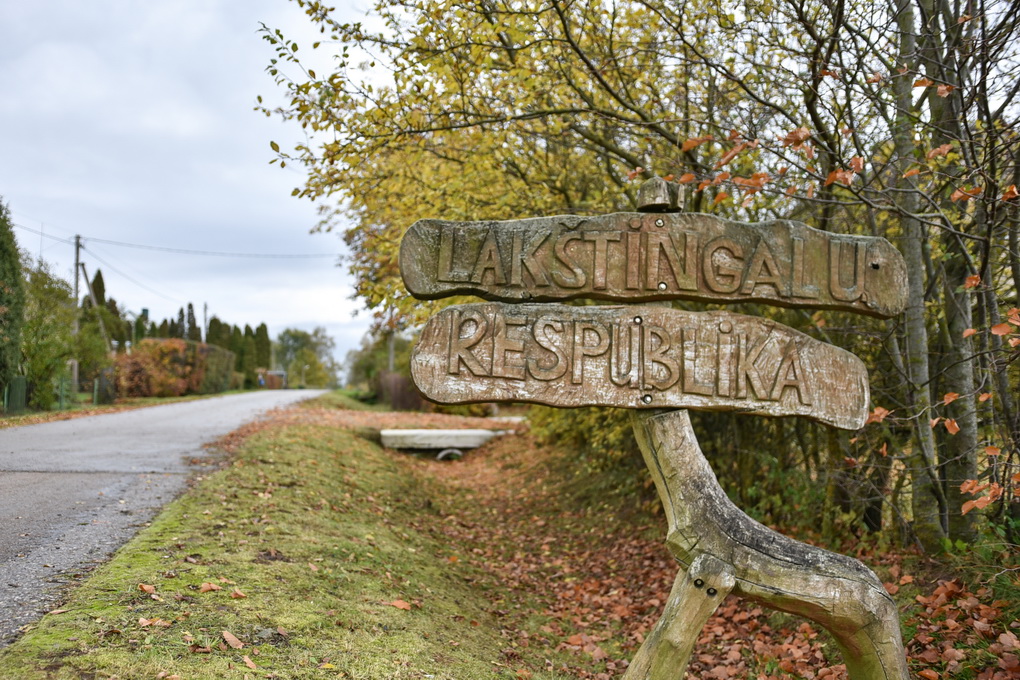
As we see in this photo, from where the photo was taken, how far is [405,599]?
4758mm

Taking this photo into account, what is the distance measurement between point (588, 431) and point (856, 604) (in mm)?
6868

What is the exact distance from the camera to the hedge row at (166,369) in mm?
21250

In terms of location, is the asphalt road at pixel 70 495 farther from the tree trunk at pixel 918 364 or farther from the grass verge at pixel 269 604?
the tree trunk at pixel 918 364

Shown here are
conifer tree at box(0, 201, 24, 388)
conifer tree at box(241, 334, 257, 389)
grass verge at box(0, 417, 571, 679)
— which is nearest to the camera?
grass verge at box(0, 417, 571, 679)

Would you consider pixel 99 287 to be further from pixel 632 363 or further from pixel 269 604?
pixel 632 363

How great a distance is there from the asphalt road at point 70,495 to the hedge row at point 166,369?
452 inches

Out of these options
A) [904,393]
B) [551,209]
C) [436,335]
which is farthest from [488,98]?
[904,393]

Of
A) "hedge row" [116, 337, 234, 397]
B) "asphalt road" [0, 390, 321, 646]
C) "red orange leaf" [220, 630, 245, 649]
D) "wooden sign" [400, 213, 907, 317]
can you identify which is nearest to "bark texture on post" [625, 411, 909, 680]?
"wooden sign" [400, 213, 907, 317]

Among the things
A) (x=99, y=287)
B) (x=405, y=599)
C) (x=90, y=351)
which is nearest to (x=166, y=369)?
(x=90, y=351)

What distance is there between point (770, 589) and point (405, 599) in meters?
2.74

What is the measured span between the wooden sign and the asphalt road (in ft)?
9.04

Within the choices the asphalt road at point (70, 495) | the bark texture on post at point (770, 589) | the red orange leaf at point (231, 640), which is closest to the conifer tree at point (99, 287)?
the asphalt road at point (70, 495)

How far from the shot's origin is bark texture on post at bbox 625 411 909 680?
2.86m

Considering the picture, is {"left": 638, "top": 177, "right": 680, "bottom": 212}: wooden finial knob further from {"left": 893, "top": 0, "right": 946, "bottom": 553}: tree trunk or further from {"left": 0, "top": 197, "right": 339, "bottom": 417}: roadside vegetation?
{"left": 0, "top": 197, "right": 339, "bottom": 417}: roadside vegetation
